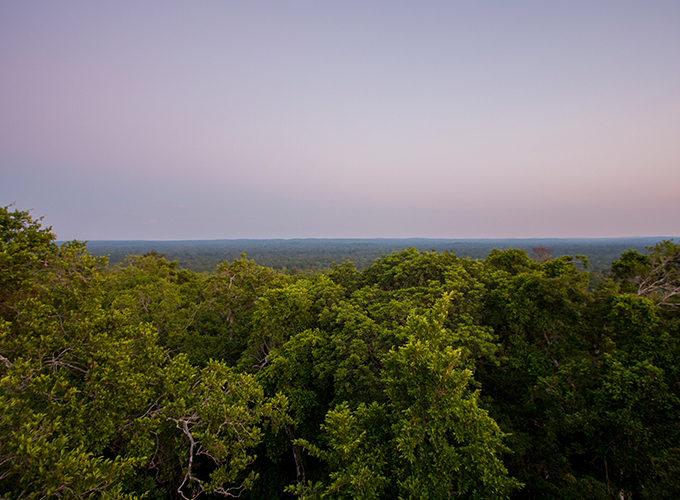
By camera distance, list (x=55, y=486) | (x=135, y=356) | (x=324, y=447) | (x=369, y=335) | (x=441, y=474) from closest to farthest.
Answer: (x=55, y=486) < (x=441, y=474) < (x=135, y=356) < (x=369, y=335) < (x=324, y=447)

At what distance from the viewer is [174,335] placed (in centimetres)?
1407

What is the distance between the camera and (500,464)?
6.07 meters

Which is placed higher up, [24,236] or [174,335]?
[24,236]

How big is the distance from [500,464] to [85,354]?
412 inches

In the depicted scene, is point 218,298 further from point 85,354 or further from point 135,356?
point 85,354

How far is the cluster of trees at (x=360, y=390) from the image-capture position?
5898mm

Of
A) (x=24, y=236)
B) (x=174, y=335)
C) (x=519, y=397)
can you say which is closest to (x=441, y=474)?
(x=519, y=397)

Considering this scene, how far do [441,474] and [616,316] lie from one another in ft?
30.1

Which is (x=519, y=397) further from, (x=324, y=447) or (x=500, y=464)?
(x=324, y=447)

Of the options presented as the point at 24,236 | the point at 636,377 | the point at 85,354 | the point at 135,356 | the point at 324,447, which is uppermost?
the point at 24,236

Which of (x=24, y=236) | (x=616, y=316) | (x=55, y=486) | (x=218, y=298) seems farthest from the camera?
(x=218, y=298)

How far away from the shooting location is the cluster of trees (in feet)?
19.4

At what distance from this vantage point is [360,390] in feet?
30.9

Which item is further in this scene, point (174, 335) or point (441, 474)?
point (174, 335)
